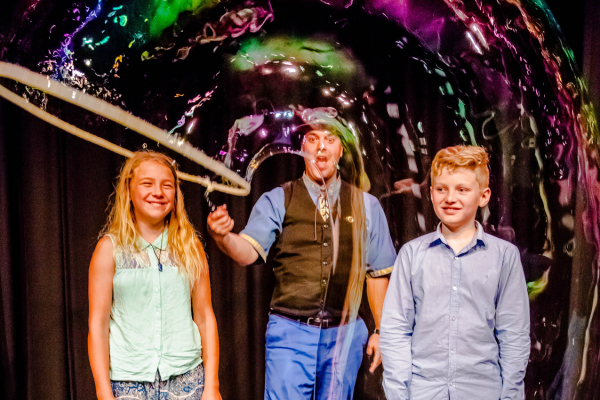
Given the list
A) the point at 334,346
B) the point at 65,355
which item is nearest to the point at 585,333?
the point at 334,346

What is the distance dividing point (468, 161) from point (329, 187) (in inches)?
17.2

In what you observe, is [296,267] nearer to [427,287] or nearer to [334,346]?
[334,346]

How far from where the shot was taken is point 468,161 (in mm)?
1274

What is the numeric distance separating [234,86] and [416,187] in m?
0.64

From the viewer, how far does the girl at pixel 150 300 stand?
1351 mm

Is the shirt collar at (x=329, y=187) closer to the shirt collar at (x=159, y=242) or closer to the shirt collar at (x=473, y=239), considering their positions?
the shirt collar at (x=473, y=239)

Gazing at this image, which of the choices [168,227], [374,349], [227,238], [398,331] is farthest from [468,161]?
[168,227]

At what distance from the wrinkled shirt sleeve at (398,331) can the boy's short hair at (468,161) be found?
27 centimetres

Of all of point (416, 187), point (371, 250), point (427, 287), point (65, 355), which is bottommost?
point (65, 355)

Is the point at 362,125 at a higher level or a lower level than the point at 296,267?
higher

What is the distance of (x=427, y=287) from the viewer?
130 cm

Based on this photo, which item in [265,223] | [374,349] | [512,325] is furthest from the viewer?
[265,223]

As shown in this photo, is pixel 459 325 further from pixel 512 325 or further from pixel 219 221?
pixel 219 221

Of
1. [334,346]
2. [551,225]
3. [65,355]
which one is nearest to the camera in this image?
[551,225]
